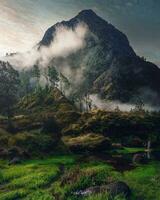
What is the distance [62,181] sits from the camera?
5953 centimetres

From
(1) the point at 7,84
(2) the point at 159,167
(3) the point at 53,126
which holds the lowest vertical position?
(2) the point at 159,167

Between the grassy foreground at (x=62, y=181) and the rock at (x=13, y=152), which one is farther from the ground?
the rock at (x=13, y=152)

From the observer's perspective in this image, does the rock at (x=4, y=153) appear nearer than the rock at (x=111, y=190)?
No

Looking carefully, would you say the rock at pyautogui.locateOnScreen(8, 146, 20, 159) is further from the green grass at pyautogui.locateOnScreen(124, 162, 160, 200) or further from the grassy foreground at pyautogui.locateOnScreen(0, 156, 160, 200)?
the green grass at pyautogui.locateOnScreen(124, 162, 160, 200)

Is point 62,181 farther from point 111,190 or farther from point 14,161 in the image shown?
point 14,161

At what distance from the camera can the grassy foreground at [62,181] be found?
54.7 m

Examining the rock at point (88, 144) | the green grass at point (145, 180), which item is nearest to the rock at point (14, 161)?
the rock at point (88, 144)

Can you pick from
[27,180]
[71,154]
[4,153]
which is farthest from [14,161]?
[71,154]

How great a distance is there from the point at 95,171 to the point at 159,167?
19.5 metres

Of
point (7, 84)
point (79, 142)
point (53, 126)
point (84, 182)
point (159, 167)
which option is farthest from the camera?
point (7, 84)

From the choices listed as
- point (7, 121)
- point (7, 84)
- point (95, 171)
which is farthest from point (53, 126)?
point (95, 171)

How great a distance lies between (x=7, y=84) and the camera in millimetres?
153875

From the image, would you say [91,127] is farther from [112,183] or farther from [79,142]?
[112,183]

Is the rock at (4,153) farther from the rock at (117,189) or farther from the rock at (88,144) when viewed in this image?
the rock at (117,189)
